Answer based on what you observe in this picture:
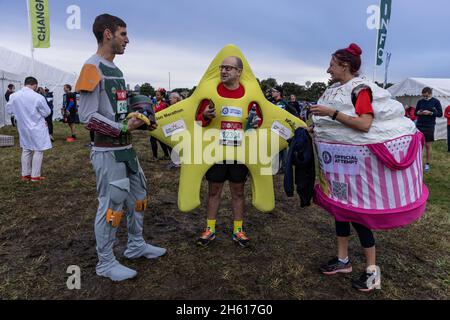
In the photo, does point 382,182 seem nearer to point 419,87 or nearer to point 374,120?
point 374,120

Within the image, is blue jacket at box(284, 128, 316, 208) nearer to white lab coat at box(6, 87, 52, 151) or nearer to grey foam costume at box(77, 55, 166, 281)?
grey foam costume at box(77, 55, 166, 281)

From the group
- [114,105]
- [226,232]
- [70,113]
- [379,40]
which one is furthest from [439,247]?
[70,113]

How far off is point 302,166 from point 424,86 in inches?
467

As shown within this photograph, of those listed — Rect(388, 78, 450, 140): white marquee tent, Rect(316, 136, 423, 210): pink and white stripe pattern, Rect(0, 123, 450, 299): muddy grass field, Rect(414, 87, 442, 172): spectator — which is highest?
Rect(388, 78, 450, 140): white marquee tent

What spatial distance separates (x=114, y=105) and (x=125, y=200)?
0.76 meters

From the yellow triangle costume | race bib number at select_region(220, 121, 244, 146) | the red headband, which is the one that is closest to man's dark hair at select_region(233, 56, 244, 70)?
the yellow triangle costume

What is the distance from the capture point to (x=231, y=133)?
284 cm

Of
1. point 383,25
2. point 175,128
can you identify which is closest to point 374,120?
point 175,128

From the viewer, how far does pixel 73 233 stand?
11.1ft

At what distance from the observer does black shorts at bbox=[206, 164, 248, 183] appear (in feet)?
9.67

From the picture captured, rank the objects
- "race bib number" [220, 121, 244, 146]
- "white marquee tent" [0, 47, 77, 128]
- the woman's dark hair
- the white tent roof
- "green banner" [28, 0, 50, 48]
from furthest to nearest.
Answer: "white marquee tent" [0, 47, 77, 128]
the white tent roof
"green banner" [28, 0, 50, 48]
"race bib number" [220, 121, 244, 146]
the woman's dark hair

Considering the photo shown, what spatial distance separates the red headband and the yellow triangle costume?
0.88m

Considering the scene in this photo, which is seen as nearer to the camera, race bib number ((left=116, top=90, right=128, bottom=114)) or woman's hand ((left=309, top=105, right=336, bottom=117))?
woman's hand ((left=309, top=105, right=336, bottom=117))

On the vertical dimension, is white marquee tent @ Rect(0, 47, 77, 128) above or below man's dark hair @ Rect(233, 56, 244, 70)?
above
